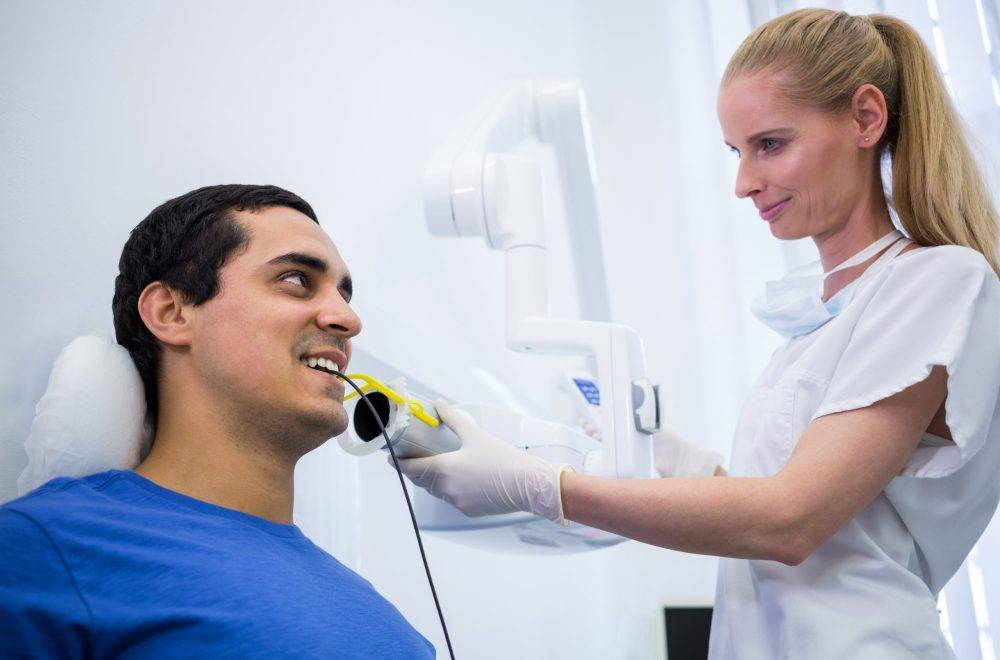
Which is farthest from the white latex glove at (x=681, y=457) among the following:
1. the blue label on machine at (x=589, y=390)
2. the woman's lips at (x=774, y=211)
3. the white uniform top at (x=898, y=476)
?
the woman's lips at (x=774, y=211)

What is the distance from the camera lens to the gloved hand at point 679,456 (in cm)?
165

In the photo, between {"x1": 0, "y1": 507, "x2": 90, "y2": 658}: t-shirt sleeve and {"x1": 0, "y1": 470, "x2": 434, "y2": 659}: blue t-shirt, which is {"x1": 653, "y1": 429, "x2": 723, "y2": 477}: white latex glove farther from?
{"x1": 0, "y1": 507, "x2": 90, "y2": 658}: t-shirt sleeve

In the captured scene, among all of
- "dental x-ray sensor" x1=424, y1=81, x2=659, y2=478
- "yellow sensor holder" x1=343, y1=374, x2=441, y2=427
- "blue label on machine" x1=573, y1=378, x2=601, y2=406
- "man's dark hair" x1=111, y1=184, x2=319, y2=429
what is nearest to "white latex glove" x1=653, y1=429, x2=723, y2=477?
"blue label on machine" x1=573, y1=378, x2=601, y2=406

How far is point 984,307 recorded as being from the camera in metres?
1.06

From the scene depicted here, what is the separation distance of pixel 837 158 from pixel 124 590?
1082 mm

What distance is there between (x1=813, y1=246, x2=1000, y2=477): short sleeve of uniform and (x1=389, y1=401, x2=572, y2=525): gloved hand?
0.37 metres

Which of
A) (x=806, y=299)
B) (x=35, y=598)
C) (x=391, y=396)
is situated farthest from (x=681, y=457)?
(x=35, y=598)

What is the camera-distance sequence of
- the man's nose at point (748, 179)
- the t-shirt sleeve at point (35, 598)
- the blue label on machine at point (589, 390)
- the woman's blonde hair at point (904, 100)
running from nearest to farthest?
the t-shirt sleeve at point (35, 598) < the woman's blonde hair at point (904, 100) < the man's nose at point (748, 179) < the blue label on machine at point (589, 390)

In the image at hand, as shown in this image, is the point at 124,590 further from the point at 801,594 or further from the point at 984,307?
the point at 984,307

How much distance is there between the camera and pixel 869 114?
1.22 metres

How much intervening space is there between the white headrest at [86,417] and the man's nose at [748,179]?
92cm

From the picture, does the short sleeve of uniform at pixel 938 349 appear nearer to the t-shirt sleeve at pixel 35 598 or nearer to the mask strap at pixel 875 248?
the mask strap at pixel 875 248

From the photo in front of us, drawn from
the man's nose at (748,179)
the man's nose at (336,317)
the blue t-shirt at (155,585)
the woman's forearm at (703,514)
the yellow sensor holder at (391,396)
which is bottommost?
the woman's forearm at (703,514)

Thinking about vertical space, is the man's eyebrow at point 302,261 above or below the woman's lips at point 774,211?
above
